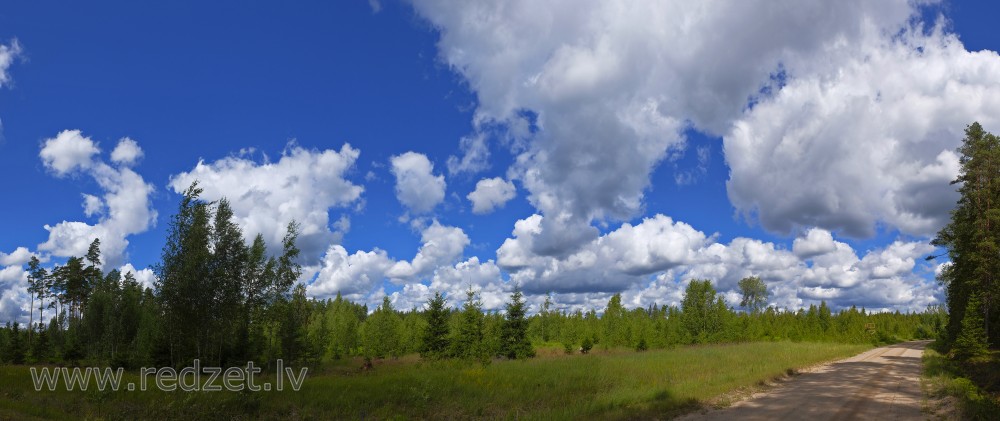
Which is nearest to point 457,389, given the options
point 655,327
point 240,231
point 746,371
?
point 746,371

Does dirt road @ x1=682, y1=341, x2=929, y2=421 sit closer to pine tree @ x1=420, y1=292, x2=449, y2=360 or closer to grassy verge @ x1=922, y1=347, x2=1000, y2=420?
grassy verge @ x1=922, y1=347, x2=1000, y2=420

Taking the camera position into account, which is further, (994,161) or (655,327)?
(655,327)

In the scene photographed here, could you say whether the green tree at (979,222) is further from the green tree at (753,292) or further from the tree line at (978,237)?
the green tree at (753,292)

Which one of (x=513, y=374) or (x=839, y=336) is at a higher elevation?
(x=513, y=374)

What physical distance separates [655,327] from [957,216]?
40.0 meters

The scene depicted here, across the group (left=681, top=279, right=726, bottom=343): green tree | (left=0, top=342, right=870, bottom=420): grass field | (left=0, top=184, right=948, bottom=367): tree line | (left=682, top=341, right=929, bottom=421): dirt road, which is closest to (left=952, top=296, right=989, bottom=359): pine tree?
(left=682, top=341, right=929, bottom=421): dirt road

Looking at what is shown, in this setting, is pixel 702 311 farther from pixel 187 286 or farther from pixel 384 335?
pixel 187 286

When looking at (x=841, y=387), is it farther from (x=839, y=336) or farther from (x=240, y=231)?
(x=839, y=336)

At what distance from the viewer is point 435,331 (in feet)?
137

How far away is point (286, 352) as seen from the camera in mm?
38250

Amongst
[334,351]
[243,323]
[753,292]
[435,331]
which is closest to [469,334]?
[435,331]

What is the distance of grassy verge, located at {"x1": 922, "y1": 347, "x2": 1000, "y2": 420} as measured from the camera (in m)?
14.7

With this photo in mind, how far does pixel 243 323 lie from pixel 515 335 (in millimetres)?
22331

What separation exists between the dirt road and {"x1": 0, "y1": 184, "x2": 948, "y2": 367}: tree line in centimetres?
1831
